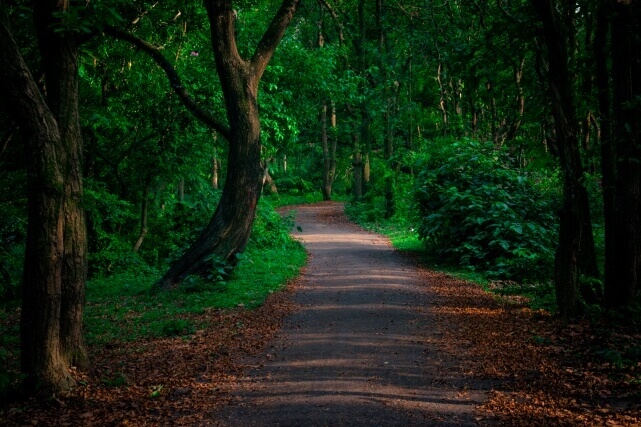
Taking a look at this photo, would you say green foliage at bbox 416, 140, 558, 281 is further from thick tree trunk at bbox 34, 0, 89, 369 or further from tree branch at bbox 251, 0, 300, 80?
thick tree trunk at bbox 34, 0, 89, 369

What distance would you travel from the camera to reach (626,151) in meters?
7.78

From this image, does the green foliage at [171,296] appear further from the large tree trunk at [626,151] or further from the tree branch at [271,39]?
the large tree trunk at [626,151]

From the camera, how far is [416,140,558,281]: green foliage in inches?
552

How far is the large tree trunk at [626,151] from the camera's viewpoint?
7.78 metres

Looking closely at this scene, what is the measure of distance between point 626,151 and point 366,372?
4623mm

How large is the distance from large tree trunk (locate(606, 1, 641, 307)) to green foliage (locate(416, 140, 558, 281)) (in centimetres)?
358

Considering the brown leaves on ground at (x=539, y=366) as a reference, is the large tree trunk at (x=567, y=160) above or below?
above

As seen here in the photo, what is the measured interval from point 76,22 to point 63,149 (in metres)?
1.37

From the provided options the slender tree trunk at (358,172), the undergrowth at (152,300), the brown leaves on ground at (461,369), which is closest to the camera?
the brown leaves on ground at (461,369)

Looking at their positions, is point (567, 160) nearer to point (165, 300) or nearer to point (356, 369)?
point (356, 369)

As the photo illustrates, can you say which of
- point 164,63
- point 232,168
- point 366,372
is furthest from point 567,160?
point 164,63

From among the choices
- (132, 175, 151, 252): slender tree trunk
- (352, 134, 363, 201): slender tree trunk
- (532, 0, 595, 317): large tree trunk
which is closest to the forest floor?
(532, 0, 595, 317): large tree trunk

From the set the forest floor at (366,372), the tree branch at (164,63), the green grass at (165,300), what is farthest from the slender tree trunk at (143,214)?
the forest floor at (366,372)

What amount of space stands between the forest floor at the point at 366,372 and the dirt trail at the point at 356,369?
2cm
